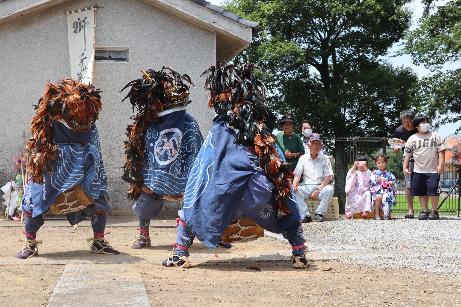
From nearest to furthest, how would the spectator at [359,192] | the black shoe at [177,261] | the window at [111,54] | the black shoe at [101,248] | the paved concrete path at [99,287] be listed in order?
the paved concrete path at [99,287] → the black shoe at [177,261] → the black shoe at [101,248] → the window at [111,54] → the spectator at [359,192]

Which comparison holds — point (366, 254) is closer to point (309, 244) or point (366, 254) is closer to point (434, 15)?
point (309, 244)

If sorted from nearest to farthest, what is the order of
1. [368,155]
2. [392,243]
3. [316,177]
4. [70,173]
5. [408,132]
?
[70,173]
[392,243]
[316,177]
[408,132]
[368,155]

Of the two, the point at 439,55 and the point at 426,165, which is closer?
the point at 426,165

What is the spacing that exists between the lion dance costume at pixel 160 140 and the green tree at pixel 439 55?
20.8 m

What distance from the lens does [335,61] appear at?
3269 centimetres

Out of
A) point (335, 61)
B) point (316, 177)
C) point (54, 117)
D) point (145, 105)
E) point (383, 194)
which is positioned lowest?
point (383, 194)

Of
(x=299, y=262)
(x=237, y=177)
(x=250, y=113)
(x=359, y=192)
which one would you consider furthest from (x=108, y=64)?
(x=299, y=262)

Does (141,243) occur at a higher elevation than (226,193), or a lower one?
lower

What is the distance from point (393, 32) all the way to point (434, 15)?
3.37 m

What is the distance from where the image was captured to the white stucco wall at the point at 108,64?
12.0 meters

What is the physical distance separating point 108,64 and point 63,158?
17.6ft

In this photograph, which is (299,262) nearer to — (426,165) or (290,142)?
(290,142)

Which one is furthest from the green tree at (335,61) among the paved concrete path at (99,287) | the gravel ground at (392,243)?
the paved concrete path at (99,287)

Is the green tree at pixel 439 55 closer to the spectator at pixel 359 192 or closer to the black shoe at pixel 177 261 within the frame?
the spectator at pixel 359 192
